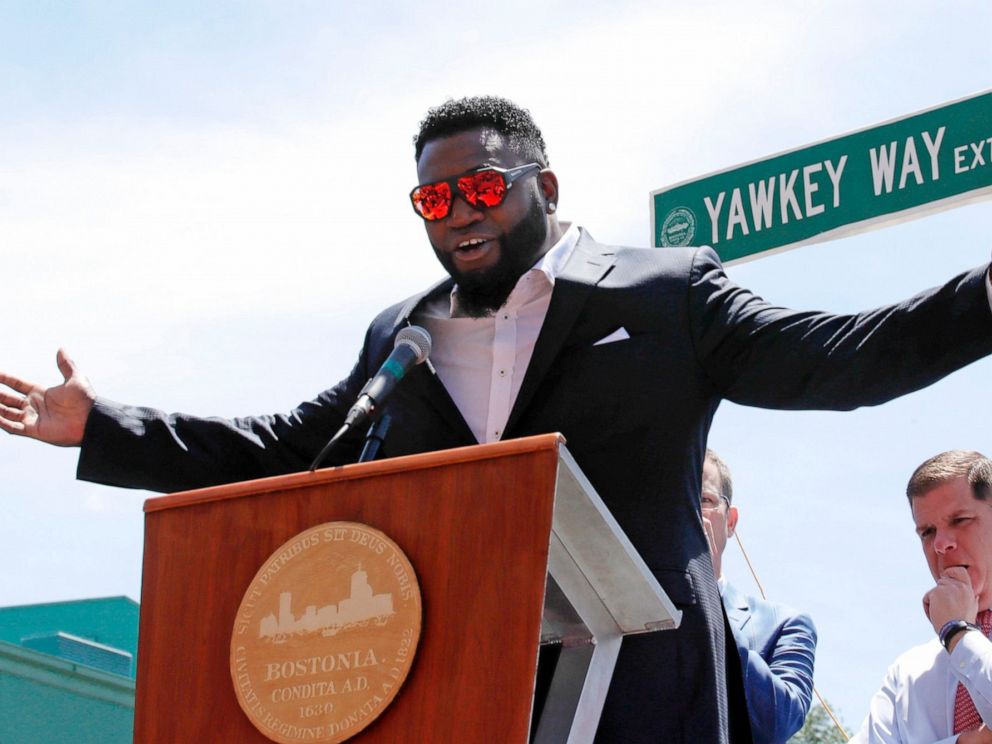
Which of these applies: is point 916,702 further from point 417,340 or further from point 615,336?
point 417,340

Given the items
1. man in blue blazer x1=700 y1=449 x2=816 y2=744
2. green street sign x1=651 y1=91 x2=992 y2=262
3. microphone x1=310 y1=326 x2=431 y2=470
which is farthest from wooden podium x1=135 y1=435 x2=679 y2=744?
green street sign x1=651 y1=91 x2=992 y2=262

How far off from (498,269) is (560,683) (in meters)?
1.00

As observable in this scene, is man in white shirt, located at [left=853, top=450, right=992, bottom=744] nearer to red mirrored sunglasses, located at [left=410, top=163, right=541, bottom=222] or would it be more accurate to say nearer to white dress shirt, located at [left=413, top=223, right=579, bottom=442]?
white dress shirt, located at [left=413, top=223, right=579, bottom=442]

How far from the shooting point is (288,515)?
2.57m

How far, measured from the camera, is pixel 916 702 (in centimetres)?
439

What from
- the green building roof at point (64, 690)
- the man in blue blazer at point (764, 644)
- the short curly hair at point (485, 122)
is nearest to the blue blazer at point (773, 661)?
the man in blue blazer at point (764, 644)

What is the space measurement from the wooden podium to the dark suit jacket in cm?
27

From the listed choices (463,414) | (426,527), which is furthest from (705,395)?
(426,527)

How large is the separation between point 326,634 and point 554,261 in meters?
1.23

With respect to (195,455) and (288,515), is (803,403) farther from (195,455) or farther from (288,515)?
(195,455)

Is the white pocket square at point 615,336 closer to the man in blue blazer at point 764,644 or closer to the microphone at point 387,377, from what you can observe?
the microphone at point 387,377

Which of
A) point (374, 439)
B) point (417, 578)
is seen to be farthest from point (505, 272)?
point (417, 578)

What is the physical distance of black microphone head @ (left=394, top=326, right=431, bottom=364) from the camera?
3010 mm

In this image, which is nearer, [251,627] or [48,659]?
[251,627]
